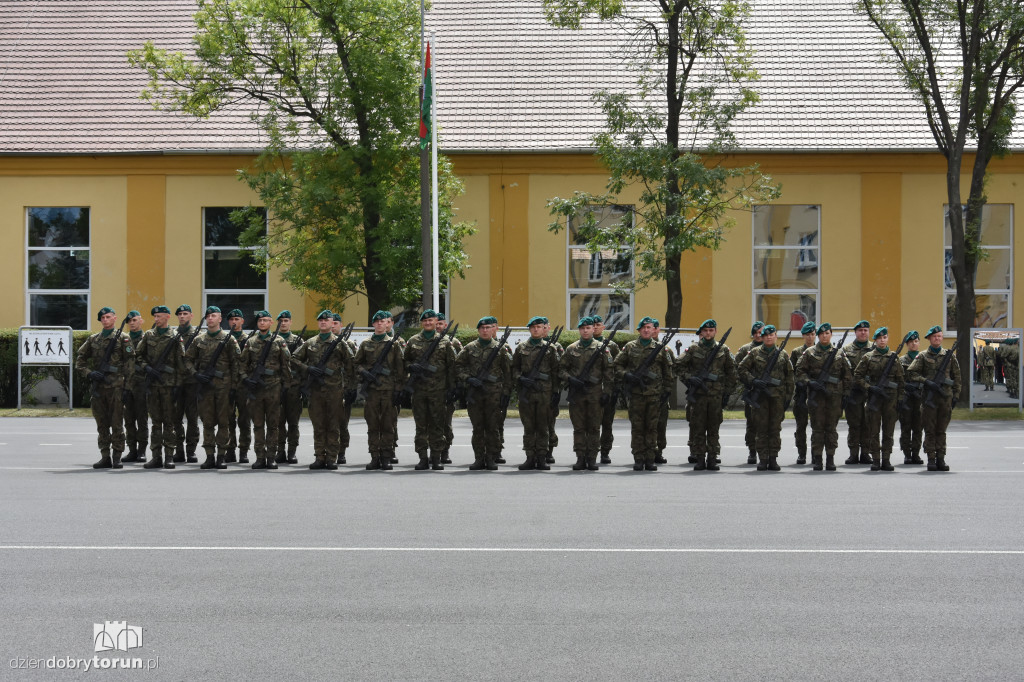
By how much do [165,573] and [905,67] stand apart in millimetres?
21134

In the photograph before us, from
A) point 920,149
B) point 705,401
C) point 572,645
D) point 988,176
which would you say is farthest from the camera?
point 920,149

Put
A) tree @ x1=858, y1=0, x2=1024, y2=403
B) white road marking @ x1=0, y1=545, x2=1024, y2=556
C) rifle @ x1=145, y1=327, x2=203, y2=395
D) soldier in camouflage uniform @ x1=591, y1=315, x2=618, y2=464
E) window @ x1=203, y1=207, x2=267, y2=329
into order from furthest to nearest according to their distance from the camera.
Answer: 1. window @ x1=203, y1=207, x2=267, y2=329
2. tree @ x1=858, y1=0, x2=1024, y2=403
3. soldier in camouflage uniform @ x1=591, y1=315, x2=618, y2=464
4. rifle @ x1=145, y1=327, x2=203, y2=395
5. white road marking @ x1=0, y1=545, x2=1024, y2=556

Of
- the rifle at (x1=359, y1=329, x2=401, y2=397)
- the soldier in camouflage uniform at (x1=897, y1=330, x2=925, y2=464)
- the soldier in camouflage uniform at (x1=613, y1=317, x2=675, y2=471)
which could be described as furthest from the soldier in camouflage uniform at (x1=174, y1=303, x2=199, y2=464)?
the soldier in camouflage uniform at (x1=897, y1=330, x2=925, y2=464)

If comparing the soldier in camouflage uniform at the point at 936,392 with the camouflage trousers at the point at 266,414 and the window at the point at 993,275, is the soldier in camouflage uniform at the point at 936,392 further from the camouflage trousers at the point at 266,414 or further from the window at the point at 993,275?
the window at the point at 993,275

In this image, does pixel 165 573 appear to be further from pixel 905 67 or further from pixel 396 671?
pixel 905 67

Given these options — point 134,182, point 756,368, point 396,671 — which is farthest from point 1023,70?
point 396,671

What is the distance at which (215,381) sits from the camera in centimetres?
1468

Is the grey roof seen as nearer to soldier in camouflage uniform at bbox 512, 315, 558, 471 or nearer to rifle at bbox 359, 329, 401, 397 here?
soldier in camouflage uniform at bbox 512, 315, 558, 471

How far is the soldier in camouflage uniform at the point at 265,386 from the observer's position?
1447 cm

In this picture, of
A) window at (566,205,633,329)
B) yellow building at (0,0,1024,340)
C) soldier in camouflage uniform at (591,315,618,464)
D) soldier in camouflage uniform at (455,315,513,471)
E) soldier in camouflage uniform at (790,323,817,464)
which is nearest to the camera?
soldier in camouflage uniform at (455,315,513,471)

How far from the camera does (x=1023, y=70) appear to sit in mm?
23609

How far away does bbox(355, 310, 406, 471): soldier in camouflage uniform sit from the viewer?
1421 cm

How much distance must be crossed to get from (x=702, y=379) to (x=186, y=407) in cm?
654

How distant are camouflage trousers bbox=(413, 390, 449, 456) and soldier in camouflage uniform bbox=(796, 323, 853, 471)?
4.51 meters
